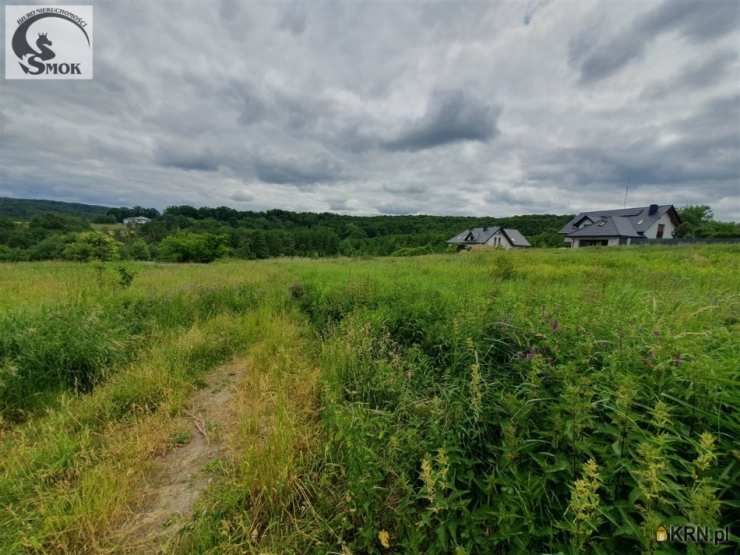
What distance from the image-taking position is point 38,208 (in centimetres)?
6512

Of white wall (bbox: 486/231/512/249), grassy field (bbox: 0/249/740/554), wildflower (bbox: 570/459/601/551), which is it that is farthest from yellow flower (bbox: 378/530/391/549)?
white wall (bbox: 486/231/512/249)

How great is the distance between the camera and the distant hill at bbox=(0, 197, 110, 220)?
5758cm

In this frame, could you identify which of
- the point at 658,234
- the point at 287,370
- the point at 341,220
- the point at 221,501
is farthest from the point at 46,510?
the point at 341,220

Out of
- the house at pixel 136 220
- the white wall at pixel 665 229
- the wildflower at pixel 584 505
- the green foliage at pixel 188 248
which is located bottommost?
the green foliage at pixel 188 248

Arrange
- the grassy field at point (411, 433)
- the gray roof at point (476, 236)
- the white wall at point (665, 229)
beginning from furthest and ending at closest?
the gray roof at point (476, 236)
the white wall at point (665, 229)
the grassy field at point (411, 433)

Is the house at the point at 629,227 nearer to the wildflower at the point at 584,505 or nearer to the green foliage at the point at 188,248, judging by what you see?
the wildflower at the point at 584,505

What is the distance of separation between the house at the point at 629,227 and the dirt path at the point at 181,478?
44.1 metres

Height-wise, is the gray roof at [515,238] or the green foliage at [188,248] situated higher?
the gray roof at [515,238]

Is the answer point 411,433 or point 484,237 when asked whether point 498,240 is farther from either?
point 411,433

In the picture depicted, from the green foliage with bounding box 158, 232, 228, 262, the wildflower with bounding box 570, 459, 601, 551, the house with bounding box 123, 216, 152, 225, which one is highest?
the house with bounding box 123, 216, 152, 225

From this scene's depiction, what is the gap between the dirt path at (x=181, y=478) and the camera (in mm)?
1679

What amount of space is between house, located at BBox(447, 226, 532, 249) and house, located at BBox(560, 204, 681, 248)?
8785 mm

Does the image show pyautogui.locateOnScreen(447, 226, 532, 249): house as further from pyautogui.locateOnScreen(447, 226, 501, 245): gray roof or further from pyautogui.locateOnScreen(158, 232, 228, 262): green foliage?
pyautogui.locateOnScreen(158, 232, 228, 262): green foliage

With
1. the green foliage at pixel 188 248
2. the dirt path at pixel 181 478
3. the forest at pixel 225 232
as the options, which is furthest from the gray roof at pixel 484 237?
the dirt path at pixel 181 478
